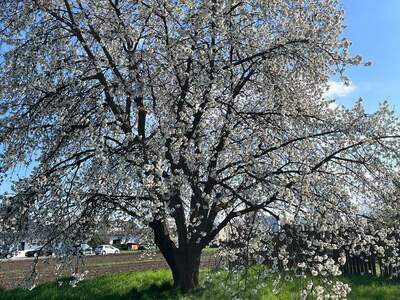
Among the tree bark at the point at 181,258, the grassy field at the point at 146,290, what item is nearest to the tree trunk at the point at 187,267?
the tree bark at the point at 181,258

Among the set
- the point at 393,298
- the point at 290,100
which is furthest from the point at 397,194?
the point at 393,298

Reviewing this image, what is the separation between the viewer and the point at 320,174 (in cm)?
974

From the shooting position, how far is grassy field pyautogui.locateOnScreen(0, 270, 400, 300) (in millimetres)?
11016

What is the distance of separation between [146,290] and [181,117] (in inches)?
199

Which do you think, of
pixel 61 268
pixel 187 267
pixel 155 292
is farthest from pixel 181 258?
pixel 61 268

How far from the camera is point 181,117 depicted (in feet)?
29.2

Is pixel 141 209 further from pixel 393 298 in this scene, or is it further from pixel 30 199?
pixel 393 298

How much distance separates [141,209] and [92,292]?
4273 mm

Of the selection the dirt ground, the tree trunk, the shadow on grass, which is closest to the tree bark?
the tree trunk

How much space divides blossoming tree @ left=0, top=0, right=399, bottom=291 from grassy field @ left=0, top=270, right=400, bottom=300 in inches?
53.8

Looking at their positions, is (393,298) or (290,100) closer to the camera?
(290,100)

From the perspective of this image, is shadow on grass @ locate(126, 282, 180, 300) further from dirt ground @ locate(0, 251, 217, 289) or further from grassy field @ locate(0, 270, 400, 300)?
dirt ground @ locate(0, 251, 217, 289)

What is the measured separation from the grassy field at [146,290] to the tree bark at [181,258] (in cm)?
27

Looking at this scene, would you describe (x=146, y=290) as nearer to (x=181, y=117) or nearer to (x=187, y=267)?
(x=187, y=267)
